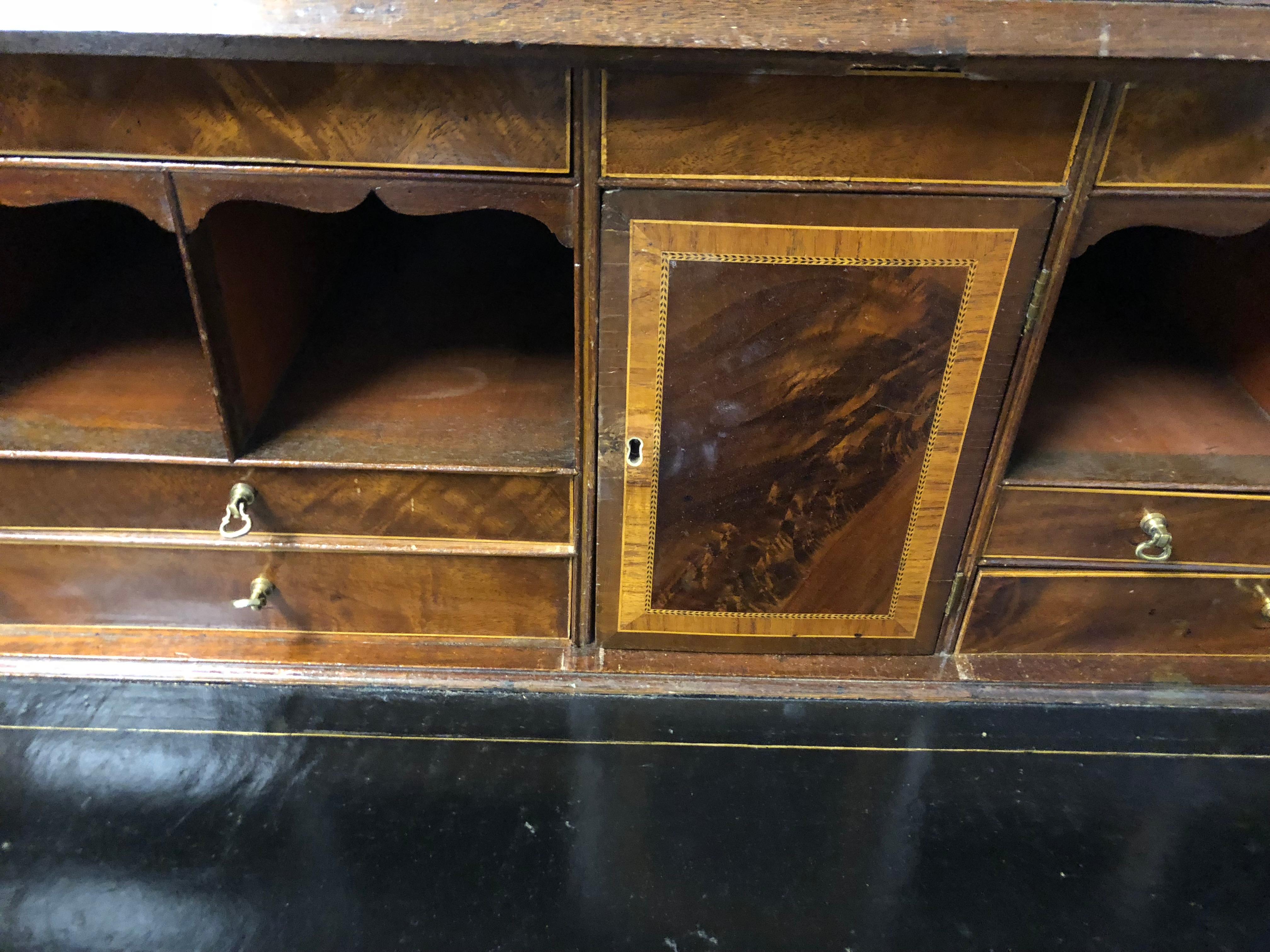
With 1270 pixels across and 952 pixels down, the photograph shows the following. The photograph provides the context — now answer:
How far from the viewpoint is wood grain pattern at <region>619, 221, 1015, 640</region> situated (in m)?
Result: 1.12

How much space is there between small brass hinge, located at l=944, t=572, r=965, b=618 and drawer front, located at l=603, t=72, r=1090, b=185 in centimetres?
62

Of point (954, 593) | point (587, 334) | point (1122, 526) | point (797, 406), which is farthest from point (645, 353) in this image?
point (1122, 526)

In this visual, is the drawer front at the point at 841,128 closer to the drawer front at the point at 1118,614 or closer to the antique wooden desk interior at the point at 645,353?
the antique wooden desk interior at the point at 645,353

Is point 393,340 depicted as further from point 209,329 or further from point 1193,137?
point 1193,137

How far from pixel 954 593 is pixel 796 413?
448 mm

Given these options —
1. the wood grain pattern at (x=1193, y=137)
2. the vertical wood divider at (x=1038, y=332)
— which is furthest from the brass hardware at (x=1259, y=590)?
the wood grain pattern at (x=1193, y=137)

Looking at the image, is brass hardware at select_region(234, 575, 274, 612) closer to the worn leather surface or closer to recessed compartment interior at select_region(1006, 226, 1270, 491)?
the worn leather surface

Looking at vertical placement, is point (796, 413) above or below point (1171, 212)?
below

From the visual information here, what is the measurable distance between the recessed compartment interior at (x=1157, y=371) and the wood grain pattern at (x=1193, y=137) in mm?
439

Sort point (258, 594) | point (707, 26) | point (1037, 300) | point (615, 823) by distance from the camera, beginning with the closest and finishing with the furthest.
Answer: point (707, 26) → point (1037, 300) → point (615, 823) → point (258, 594)

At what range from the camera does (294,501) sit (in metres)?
1.36

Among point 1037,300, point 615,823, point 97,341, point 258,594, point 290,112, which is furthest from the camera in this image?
point 97,341

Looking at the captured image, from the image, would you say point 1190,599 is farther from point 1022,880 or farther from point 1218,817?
point 1022,880

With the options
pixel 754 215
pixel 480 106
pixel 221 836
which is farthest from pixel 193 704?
pixel 754 215
